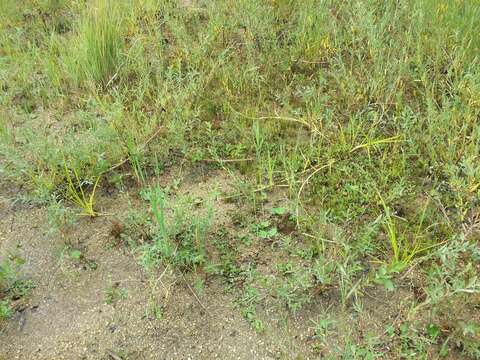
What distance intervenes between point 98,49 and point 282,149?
1.64m

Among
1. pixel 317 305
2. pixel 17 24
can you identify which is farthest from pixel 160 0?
pixel 317 305

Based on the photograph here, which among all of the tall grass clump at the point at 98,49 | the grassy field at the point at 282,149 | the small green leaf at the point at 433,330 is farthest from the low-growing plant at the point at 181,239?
the tall grass clump at the point at 98,49

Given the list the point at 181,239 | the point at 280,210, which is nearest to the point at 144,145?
the point at 181,239

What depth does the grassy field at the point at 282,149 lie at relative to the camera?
6.77 feet

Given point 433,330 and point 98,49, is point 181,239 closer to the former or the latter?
point 433,330

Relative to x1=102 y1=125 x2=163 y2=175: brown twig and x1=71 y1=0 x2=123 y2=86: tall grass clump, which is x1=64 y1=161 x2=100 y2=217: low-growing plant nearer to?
x1=102 y1=125 x2=163 y2=175: brown twig

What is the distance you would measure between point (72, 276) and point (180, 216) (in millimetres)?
621

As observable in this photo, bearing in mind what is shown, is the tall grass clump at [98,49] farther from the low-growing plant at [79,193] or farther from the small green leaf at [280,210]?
the small green leaf at [280,210]

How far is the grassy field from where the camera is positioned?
6.77 ft

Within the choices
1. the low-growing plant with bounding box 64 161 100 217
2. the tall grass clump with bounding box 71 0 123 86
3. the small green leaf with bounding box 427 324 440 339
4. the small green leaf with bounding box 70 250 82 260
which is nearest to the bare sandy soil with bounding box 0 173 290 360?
the small green leaf with bounding box 70 250 82 260

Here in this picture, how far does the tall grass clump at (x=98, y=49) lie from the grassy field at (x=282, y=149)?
15mm

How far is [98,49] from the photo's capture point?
10.9 ft

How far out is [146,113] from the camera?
10.1 ft

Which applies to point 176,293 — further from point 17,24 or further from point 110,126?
point 17,24
